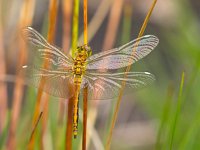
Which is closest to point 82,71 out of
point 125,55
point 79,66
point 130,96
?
point 79,66

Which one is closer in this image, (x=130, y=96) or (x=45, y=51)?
(x=45, y=51)

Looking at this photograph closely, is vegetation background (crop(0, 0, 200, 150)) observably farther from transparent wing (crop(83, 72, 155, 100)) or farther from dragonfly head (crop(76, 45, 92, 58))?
dragonfly head (crop(76, 45, 92, 58))

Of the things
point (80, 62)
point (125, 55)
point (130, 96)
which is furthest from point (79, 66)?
point (130, 96)

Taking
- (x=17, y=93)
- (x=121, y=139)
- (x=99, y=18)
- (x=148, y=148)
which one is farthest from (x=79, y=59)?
(x=148, y=148)

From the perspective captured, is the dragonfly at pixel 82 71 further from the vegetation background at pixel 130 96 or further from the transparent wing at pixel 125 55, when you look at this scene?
the vegetation background at pixel 130 96

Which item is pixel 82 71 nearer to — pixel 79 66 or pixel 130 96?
pixel 79 66

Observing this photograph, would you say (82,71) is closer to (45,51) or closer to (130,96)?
(45,51)

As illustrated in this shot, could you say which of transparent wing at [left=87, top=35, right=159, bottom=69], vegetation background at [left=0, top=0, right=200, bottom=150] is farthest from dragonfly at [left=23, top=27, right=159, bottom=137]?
vegetation background at [left=0, top=0, right=200, bottom=150]

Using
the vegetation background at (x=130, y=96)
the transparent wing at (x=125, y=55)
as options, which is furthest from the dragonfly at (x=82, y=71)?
the vegetation background at (x=130, y=96)
